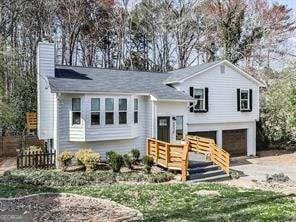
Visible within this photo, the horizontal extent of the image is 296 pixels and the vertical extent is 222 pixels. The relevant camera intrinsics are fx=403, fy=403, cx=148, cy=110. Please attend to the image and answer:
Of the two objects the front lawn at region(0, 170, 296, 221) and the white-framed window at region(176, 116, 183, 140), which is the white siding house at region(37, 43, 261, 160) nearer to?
the white-framed window at region(176, 116, 183, 140)

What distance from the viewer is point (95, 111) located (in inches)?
847

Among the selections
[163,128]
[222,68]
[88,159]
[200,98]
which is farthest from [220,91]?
[88,159]

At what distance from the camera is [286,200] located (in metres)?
13.1

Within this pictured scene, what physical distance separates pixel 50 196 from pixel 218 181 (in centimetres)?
902

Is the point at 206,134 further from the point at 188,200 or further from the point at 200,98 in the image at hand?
the point at 188,200

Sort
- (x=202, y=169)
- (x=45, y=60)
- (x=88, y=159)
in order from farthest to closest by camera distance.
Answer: (x=45, y=60)
(x=202, y=169)
(x=88, y=159)

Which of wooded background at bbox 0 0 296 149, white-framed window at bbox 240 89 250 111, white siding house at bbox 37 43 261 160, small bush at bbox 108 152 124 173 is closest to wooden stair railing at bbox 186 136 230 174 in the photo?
white siding house at bbox 37 43 261 160

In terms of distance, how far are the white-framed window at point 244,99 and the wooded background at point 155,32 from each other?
9.38 m

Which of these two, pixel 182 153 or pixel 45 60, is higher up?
pixel 45 60

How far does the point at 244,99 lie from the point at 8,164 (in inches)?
639

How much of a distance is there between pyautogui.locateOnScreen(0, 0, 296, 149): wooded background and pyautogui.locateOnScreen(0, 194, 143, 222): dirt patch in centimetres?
2350

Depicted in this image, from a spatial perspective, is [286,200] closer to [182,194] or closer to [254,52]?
[182,194]

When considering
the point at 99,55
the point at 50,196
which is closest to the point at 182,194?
the point at 50,196

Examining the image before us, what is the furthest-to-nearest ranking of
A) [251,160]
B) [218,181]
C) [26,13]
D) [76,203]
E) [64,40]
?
[64,40] → [26,13] → [251,160] → [218,181] → [76,203]
